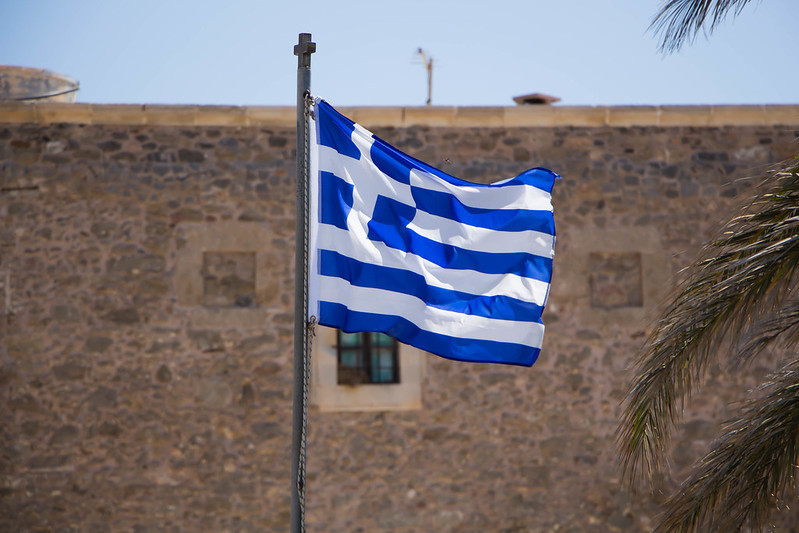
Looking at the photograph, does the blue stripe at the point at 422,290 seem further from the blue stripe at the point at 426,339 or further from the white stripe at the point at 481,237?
the white stripe at the point at 481,237

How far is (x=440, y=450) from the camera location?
8938 millimetres

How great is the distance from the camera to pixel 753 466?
14.3 feet

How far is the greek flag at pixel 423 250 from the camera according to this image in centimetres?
460

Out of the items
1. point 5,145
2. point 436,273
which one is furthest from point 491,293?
point 5,145

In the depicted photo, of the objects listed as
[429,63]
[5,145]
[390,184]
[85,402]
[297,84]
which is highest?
[429,63]

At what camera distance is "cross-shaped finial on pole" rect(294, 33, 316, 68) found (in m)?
4.66

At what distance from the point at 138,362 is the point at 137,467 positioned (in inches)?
38.1

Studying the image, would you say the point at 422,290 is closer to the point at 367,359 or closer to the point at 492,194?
the point at 492,194

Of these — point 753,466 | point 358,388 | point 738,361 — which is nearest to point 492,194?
point 738,361

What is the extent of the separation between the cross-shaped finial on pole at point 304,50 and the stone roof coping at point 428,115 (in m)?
4.33

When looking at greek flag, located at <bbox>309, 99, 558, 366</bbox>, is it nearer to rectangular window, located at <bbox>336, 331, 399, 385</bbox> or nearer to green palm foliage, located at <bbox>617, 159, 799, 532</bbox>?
green palm foliage, located at <bbox>617, 159, 799, 532</bbox>

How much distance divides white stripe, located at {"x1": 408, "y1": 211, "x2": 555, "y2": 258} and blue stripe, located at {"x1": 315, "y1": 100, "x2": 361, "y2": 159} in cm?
50

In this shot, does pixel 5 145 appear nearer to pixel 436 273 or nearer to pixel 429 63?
pixel 429 63

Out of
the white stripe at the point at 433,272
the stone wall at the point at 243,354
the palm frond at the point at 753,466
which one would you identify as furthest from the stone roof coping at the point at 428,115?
the palm frond at the point at 753,466
